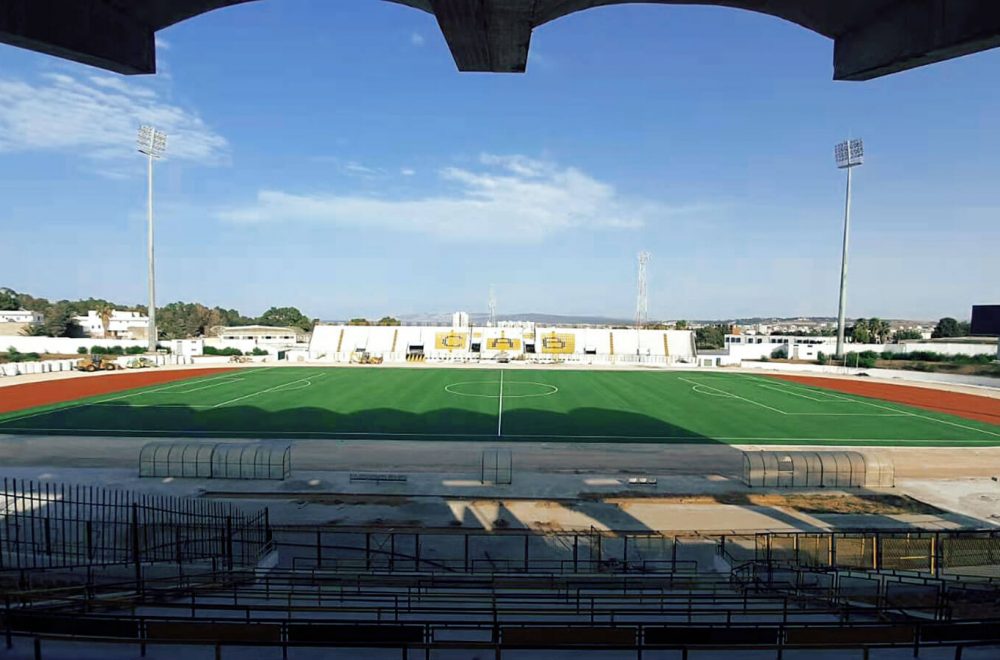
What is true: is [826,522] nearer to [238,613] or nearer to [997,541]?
[997,541]

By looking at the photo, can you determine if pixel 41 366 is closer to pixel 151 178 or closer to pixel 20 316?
pixel 151 178

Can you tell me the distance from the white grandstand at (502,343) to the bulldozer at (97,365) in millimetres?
24690

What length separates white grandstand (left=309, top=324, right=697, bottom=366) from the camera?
267 feet

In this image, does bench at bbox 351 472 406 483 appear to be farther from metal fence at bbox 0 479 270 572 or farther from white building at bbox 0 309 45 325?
white building at bbox 0 309 45 325

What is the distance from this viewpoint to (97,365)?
60.1m

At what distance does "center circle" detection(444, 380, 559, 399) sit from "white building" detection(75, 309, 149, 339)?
8376cm

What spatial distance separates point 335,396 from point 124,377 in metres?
28.7

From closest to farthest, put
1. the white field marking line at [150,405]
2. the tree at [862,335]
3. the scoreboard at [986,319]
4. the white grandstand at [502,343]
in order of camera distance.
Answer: the white field marking line at [150,405]
the scoreboard at [986,319]
the white grandstand at [502,343]
the tree at [862,335]

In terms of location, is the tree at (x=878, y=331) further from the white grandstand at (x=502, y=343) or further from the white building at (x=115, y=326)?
the white building at (x=115, y=326)

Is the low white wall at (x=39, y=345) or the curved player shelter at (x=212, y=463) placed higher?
the low white wall at (x=39, y=345)

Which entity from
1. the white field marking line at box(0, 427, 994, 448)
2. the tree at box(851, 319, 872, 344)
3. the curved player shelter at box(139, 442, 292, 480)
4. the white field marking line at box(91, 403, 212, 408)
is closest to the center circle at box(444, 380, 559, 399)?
the white field marking line at box(0, 427, 994, 448)

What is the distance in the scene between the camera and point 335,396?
42.9 meters

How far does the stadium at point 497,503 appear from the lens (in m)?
6.18

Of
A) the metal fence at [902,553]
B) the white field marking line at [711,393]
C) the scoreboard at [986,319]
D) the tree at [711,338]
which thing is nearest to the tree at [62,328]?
Answer: the white field marking line at [711,393]
